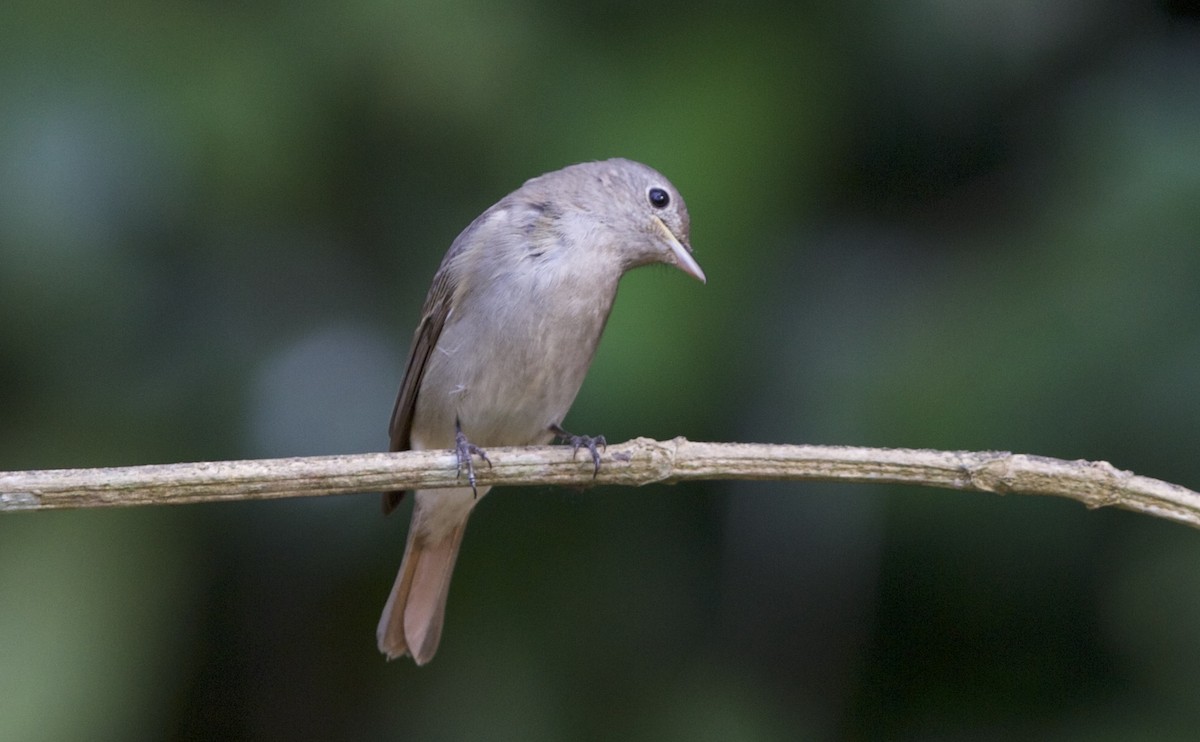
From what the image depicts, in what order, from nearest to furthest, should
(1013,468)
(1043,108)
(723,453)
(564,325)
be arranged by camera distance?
(1013,468) → (723,453) → (564,325) → (1043,108)

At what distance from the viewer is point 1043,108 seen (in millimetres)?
4480

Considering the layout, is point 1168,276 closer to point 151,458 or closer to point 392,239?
point 392,239

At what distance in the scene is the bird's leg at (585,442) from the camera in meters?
3.13

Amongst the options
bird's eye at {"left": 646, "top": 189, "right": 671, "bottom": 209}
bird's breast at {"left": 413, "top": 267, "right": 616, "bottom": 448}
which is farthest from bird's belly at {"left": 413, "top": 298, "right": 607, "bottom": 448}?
bird's eye at {"left": 646, "top": 189, "right": 671, "bottom": 209}

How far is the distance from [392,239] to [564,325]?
2.47 ft

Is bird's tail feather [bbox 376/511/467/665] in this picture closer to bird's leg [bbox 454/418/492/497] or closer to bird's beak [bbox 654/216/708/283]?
bird's leg [bbox 454/418/492/497]

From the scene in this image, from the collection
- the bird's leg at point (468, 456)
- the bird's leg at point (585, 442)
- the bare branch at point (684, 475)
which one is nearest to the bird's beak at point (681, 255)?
the bird's leg at point (585, 442)

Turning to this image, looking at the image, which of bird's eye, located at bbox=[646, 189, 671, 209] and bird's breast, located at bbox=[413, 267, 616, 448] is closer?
bird's breast, located at bbox=[413, 267, 616, 448]

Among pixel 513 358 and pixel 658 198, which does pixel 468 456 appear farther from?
pixel 658 198

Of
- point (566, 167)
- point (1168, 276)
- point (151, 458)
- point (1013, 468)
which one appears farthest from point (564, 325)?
point (1168, 276)

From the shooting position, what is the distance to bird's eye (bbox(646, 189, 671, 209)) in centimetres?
407

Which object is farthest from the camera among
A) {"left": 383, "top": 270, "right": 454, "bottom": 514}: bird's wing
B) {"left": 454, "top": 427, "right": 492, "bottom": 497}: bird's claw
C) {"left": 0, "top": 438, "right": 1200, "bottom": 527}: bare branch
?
{"left": 383, "top": 270, "right": 454, "bottom": 514}: bird's wing

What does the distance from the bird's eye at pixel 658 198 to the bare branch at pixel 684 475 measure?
1265mm

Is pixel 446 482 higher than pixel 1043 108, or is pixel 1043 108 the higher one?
pixel 1043 108
